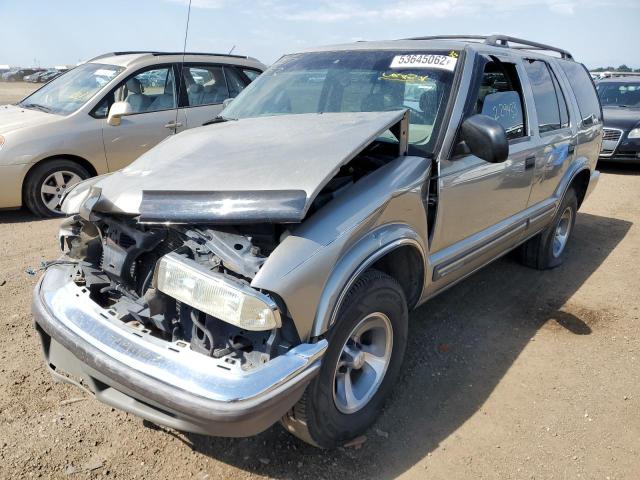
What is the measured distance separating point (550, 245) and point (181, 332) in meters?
3.89

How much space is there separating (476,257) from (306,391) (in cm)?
181

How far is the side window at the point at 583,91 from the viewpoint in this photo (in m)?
4.79

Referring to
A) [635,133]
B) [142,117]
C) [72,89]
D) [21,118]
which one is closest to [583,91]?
[142,117]

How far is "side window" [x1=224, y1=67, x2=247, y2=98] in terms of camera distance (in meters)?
7.11

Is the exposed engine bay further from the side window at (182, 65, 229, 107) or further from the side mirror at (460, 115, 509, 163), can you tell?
the side window at (182, 65, 229, 107)

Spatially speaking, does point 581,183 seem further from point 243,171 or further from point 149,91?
point 149,91

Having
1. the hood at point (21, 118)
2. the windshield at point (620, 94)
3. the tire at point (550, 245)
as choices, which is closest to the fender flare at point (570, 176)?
the tire at point (550, 245)

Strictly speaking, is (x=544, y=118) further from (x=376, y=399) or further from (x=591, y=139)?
(x=376, y=399)

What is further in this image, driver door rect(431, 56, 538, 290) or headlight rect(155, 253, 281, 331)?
driver door rect(431, 56, 538, 290)

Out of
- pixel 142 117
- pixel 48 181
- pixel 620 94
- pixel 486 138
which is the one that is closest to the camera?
pixel 486 138

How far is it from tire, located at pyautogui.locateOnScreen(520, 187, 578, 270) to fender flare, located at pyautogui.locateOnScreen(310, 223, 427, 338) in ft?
8.72

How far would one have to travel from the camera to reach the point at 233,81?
714 centimetres

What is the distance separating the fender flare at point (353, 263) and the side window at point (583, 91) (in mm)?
3159

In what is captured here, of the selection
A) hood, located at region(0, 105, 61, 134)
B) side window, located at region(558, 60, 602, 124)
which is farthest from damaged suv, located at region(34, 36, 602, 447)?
hood, located at region(0, 105, 61, 134)
